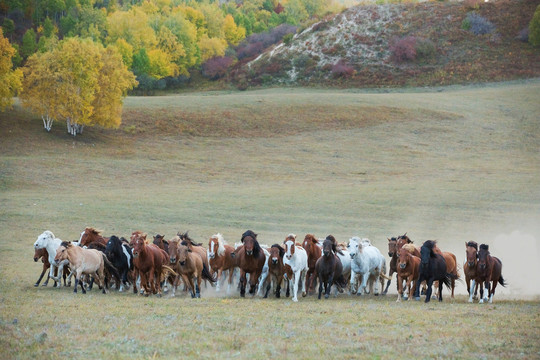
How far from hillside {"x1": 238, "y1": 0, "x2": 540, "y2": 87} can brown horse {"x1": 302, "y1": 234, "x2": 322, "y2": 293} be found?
238 feet

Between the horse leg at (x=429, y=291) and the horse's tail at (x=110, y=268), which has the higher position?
the horse leg at (x=429, y=291)

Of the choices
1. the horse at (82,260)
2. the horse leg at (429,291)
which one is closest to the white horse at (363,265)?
the horse leg at (429,291)

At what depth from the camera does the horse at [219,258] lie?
20188 millimetres

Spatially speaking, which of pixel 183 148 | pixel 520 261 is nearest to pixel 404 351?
pixel 520 261

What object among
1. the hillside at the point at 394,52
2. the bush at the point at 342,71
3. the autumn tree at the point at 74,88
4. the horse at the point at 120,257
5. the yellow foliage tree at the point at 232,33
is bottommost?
the horse at the point at 120,257

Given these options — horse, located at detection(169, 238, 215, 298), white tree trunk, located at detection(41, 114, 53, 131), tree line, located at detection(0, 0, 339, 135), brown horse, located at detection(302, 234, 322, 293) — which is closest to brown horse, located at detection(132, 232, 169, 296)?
horse, located at detection(169, 238, 215, 298)

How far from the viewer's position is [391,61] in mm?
96375

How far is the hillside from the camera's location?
92.3m

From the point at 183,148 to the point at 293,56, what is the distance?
152 feet

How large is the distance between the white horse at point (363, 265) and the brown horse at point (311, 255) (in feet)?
3.18

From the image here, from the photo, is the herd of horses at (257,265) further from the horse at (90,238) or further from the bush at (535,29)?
the bush at (535,29)

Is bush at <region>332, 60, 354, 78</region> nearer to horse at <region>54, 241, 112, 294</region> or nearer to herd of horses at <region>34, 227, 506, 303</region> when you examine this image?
herd of horses at <region>34, 227, 506, 303</region>

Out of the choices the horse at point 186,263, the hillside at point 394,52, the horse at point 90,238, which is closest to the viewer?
the horse at point 186,263

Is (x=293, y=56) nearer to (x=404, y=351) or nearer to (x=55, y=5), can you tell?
(x=55, y=5)
